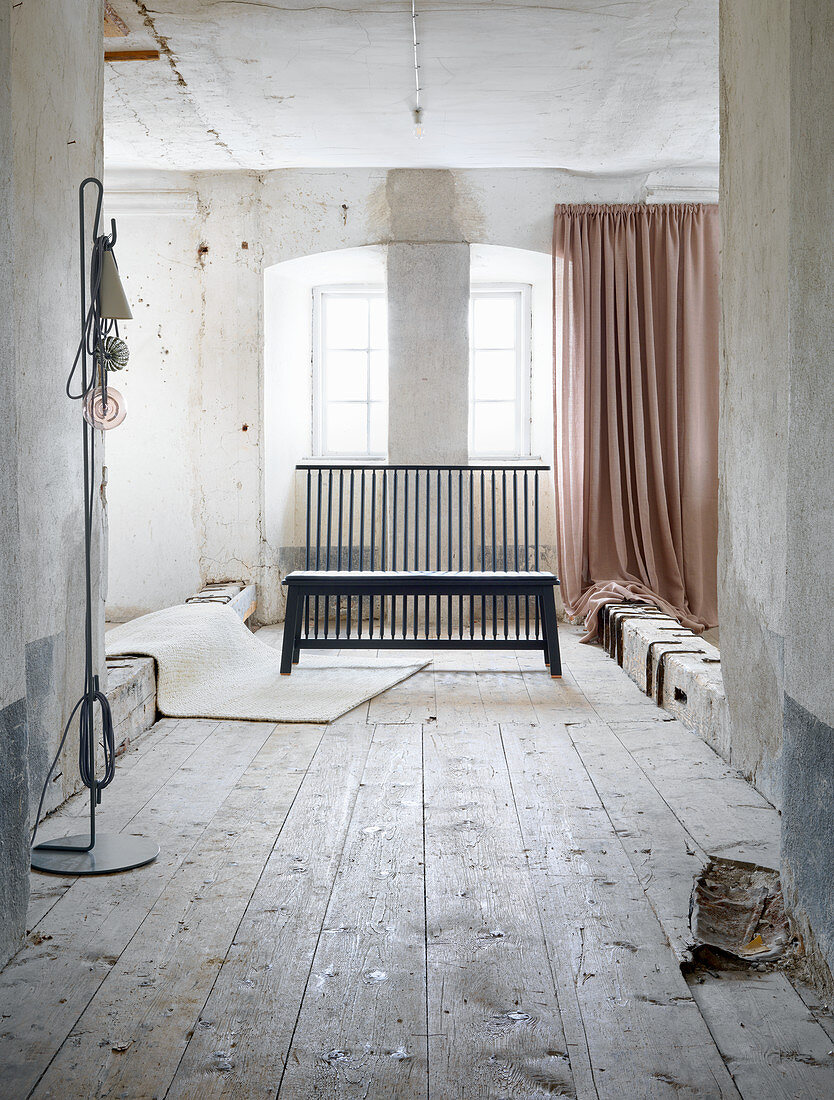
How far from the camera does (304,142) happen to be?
17.7ft

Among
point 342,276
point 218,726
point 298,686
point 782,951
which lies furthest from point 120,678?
point 342,276

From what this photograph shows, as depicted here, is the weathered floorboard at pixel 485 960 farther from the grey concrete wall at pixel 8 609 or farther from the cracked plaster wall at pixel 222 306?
the cracked plaster wall at pixel 222 306

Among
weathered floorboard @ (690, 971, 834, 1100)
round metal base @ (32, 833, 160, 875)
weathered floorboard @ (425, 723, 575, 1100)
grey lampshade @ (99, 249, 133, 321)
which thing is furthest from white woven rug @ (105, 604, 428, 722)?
weathered floorboard @ (690, 971, 834, 1100)

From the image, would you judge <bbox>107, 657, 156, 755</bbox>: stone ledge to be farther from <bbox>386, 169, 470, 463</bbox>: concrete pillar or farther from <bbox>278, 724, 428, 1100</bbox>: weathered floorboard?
<bbox>386, 169, 470, 463</bbox>: concrete pillar

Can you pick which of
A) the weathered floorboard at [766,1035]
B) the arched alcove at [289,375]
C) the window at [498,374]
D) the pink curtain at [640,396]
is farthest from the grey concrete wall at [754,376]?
the window at [498,374]

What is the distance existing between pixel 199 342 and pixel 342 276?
114cm

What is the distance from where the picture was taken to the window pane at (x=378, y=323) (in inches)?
269

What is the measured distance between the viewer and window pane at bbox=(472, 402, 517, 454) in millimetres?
6840

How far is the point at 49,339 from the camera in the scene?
8.42ft

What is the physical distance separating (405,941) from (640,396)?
4.50m

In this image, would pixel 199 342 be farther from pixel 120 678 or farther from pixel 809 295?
pixel 809 295

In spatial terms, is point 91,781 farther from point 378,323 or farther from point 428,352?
point 378,323

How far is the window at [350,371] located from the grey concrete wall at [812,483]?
5.09 meters

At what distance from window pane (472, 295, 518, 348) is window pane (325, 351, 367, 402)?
81cm
